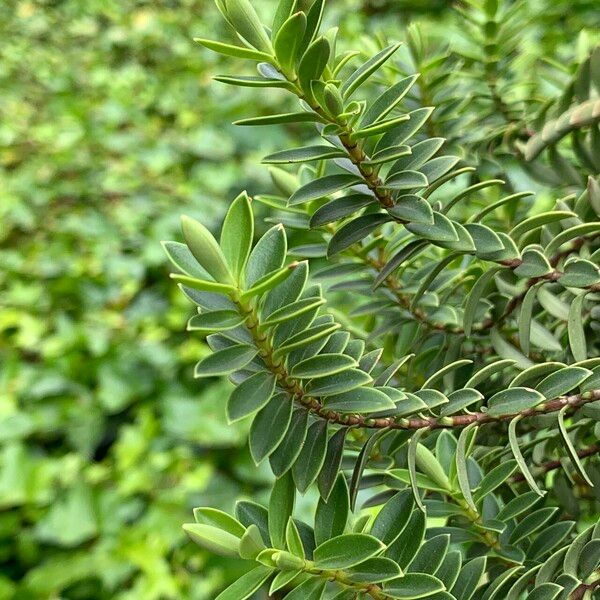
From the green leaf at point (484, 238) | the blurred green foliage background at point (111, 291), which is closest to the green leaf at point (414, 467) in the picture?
the green leaf at point (484, 238)

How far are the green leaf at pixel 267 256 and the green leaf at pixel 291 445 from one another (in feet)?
0.23

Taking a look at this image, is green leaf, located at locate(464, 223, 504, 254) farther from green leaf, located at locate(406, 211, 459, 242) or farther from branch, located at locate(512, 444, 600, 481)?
branch, located at locate(512, 444, 600, 481)

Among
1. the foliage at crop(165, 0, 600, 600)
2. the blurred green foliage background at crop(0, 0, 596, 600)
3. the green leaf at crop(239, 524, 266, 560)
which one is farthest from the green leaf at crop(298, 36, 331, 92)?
the blurred green foliage background at crop(0, 0, 596, 600)

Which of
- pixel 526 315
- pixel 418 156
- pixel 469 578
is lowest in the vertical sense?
pixel 469 578

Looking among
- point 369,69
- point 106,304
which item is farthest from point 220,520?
point 106,304

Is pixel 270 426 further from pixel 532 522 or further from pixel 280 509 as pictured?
pixel 532 522

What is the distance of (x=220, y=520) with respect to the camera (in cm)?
34

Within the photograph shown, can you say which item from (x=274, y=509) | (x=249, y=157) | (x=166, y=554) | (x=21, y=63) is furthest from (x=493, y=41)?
(x=21, y=63)

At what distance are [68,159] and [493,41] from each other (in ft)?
5.86

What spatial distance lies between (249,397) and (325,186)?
120mm

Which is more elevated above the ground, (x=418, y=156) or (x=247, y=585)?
(x=418, y=156)

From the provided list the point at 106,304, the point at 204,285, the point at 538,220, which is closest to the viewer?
the point at 204,285

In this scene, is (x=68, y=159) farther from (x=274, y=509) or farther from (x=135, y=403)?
(x=274, y=509)

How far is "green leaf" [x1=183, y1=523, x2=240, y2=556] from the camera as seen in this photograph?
1.06 ft
